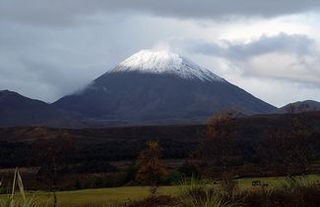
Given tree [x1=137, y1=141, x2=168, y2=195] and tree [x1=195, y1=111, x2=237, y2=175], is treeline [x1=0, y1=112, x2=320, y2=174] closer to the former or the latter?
tree [x1=195, y1=111, x2=237, y2=175]

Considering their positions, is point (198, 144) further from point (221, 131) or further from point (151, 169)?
point (221, 131)

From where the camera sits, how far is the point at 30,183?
8281cm

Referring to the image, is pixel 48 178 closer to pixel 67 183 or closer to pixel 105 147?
pixel 67 183

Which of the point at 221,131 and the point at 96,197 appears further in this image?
the point at 221,131

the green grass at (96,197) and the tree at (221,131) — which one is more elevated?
the tree at (221,131)

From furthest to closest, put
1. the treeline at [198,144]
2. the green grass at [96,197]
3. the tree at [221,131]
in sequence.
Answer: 1. the treeline at [198,144]
2. the tree at [221,131]
3. the green grass at [96,197]

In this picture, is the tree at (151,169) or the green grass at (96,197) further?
the tree at (151,169)

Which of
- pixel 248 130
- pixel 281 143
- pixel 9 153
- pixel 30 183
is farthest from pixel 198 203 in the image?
pixel 248 130

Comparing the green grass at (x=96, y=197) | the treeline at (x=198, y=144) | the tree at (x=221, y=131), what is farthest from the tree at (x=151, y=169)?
the green grass at (x=96, y=197)

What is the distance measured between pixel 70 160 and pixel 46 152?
49.0 m

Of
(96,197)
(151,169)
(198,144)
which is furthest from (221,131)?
(198,144)

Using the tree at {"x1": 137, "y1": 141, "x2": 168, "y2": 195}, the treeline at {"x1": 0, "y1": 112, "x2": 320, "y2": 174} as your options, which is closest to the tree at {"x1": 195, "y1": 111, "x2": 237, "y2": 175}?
the treeline at {"x1": 0, "y1": 112, "x2": 320, "y2": 174}

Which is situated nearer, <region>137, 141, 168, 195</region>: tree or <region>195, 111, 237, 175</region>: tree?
<region>195, 111, 237, 175</region>: tree

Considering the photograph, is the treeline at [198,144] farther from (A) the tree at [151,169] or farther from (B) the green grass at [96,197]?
(B) the green grass at [96,197]
